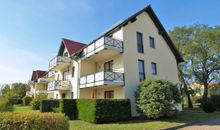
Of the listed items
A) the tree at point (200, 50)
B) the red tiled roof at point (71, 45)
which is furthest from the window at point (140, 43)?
the tree at point (200, 50)

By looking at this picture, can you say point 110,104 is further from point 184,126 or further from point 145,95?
point 184,126

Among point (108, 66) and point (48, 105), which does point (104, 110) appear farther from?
point (48, 105)

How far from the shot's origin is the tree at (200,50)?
3118 centimetres

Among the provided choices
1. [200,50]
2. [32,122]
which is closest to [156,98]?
[32,122]

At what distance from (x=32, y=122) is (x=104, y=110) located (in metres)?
7.57

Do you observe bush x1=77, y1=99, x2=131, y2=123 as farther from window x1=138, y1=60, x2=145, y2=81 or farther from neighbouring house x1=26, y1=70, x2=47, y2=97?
neighbouring house x1=26, y1=70, x2=47, y2=97

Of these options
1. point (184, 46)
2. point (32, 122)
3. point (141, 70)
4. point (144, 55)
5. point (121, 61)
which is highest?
point (184, 46)

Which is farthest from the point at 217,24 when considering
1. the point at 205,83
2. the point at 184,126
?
the point at 184,126

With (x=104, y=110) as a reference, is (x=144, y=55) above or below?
above

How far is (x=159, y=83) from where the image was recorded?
15.4 meters

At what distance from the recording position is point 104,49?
689 inches

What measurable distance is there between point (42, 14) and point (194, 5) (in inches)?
523

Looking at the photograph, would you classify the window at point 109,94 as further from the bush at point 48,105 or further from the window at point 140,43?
the bush at point 48,105

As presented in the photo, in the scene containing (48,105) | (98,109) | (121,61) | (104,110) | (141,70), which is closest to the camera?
(98,109)
